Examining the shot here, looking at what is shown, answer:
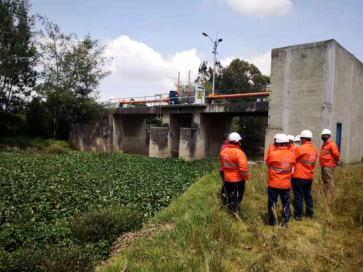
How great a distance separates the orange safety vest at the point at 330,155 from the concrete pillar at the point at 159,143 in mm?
16305

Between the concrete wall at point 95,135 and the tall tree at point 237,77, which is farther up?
the tall tree at point 237,77

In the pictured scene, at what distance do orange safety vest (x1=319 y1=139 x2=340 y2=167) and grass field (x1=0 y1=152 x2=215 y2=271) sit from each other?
4279 mm

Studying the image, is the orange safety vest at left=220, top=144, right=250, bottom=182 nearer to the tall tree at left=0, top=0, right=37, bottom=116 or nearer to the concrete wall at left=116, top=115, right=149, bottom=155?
the tall tree at left=0, top=0, right=37, bottom=116

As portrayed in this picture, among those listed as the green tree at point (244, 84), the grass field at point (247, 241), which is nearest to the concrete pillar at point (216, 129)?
the green tree at point (244, 84)

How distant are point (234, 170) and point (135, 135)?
1065 inches

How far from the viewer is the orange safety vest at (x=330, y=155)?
23.4 feet

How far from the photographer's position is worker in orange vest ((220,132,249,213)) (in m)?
5.66

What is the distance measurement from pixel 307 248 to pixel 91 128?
2489cm

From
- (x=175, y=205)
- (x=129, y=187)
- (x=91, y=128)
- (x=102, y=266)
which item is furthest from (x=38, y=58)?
(x=102, y=266)

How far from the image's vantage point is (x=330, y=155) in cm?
720

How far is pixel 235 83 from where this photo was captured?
37750 millimetres

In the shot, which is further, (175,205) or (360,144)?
(360,144)

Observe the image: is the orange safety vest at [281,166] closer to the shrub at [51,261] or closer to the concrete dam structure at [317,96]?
the shrub at [51,261]

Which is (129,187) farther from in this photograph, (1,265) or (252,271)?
(252,271)
